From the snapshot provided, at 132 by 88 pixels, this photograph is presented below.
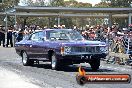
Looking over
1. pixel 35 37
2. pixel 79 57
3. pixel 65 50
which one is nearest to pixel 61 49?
pixel 65 50

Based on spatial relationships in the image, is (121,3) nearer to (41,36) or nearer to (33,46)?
(33,46)

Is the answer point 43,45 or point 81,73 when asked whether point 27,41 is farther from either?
point 81,73

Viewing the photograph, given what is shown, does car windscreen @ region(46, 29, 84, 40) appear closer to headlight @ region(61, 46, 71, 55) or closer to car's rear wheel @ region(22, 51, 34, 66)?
headlight @ region(61, 46, 71, 55)

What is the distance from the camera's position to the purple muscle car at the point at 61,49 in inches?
568

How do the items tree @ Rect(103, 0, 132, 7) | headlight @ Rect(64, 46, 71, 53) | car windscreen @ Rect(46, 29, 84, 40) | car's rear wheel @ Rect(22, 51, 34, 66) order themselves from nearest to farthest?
headlight @ Rect(64, 46, 71, 53) < car windscreen @ Rect(46, 29, 84, 40) < car's rear wheel @ Rect(22, 51, 34, 66) < tree @ Rect(103, 0, 132, 7)

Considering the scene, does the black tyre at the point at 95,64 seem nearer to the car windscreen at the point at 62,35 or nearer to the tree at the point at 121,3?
the car windscreen at the point at 62,35

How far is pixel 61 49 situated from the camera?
14445 mm

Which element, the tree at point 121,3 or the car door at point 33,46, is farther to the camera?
the tree at point 121,3

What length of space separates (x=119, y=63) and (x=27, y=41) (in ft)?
13.7

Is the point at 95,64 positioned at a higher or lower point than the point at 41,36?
lower

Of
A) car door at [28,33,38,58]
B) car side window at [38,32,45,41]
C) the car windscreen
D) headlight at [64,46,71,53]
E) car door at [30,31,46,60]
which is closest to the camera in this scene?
headlight at [64,46,71,53]

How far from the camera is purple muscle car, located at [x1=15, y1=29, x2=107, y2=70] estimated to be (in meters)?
14.4

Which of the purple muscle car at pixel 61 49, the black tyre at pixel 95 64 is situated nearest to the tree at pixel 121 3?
the purple muscle car at pixel 61 49

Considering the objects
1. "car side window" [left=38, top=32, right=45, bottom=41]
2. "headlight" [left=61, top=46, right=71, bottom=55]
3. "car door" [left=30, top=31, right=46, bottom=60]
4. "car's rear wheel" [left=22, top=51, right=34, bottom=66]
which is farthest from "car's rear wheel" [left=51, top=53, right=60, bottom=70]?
"car's rear wheel" [left=22, top=51, right=34, bottom=66]
